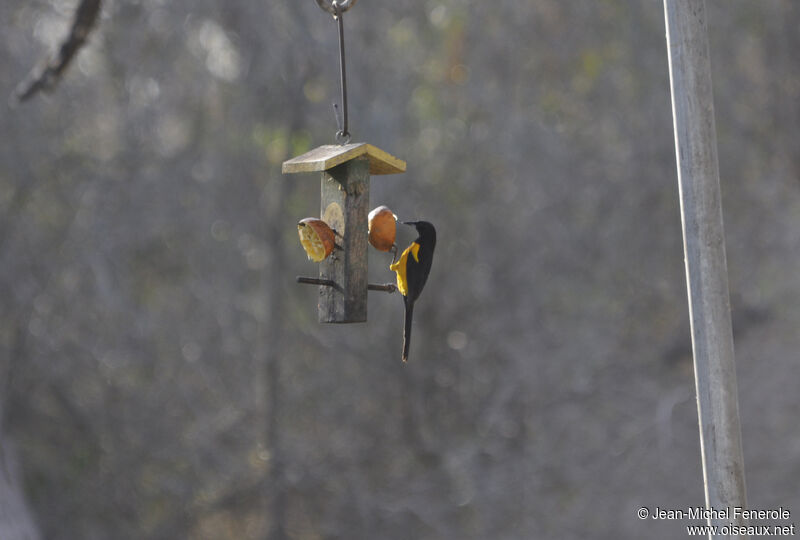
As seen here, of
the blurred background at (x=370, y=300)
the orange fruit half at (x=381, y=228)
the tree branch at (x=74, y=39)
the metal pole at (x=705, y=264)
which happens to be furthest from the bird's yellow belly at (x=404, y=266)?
the blurred background at (x=370, y=300)

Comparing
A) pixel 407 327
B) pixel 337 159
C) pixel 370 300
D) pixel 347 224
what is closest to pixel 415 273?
pixel 407 327

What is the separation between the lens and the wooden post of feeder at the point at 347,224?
9.29 feet

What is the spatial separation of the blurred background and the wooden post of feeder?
12.4ft

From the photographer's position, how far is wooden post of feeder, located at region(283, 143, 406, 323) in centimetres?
283

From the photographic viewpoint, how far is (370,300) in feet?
23.0

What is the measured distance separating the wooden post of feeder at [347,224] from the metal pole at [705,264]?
1133mm

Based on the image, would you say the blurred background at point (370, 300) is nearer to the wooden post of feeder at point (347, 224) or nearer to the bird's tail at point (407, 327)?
the wooden post of feeder at point (347, 224)

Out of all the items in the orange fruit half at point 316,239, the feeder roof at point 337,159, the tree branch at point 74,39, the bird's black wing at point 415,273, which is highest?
the tree branch at point 74,39

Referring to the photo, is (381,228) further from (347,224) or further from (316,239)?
(316,239)

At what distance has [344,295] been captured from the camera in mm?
2832

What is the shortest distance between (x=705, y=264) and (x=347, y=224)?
1.29 metres

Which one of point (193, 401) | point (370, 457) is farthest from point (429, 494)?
point (193, 401)

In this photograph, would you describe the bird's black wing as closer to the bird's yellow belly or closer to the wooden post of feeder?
the bird's yellow belly

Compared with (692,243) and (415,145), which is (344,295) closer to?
(692,243)
